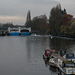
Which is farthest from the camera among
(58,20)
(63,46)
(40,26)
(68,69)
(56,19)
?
(40,26)

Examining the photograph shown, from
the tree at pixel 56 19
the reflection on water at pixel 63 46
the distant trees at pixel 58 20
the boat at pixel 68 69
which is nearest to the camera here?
the boat at pixel 68 69

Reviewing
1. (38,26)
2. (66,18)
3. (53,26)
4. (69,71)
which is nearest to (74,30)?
(66,18)

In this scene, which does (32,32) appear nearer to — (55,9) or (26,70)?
(55,9)

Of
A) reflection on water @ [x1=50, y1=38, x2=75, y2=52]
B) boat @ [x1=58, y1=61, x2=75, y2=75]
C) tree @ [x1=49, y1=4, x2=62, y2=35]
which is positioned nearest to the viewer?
boat @ [x1=58, y1=61, x2=75, y2=75]

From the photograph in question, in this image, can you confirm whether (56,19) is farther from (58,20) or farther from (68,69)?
(68,69)

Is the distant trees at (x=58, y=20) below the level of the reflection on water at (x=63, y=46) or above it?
above

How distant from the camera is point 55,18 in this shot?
359 feet

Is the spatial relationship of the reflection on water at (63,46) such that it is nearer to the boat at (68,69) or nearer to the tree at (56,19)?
the boat at (68,69)

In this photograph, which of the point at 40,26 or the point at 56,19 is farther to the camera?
the point at 40,26

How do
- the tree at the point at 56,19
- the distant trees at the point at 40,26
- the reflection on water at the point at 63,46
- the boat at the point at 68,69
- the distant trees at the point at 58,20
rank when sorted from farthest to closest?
the distant trees at the point at 40,26 < the tree at the point at 56,19 < the distant trees at the point at 58,20 < the reflection on water at the point at 63,46 < the boat at the point at 68,69

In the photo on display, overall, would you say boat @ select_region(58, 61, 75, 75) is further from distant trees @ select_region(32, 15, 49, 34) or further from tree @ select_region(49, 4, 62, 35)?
distant trees @ select_region(32, 15, 49, 34)

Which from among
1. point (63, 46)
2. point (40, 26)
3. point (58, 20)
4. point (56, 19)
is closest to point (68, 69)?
point (63, 46)

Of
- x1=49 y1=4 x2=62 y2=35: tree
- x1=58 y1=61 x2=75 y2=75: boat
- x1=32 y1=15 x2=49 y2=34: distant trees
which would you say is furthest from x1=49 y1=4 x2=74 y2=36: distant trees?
x1=58 y1=61 x2=75 y2=75: boat

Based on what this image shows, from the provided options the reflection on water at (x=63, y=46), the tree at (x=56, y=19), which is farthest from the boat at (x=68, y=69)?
the tree at (x=56, y=19)
